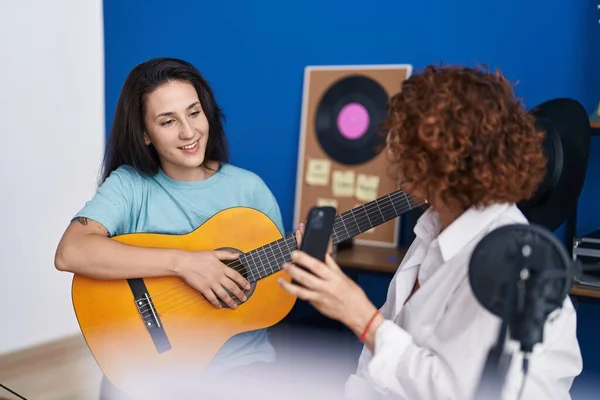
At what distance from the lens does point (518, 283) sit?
0.65m

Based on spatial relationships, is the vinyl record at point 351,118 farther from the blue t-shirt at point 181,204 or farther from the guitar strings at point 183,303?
the guitar strings at point 183,303

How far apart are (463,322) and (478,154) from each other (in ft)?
0.84

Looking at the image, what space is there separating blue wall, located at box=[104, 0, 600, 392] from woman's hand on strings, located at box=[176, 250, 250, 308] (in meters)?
0.93

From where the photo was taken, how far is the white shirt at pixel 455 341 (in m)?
0.88

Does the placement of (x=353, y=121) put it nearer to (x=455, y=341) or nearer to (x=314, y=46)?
(x=314, y=46)

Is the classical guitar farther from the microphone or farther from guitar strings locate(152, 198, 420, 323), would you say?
the microphone

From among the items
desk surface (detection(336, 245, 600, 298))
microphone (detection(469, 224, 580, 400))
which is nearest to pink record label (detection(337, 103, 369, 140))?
desk surface (detection(336, 245, 600, 298))

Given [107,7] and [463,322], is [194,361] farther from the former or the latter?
[107,7]

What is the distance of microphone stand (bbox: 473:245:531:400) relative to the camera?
2.13 feet

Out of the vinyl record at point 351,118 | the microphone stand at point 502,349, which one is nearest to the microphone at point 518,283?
the microphone stand at point 502,349

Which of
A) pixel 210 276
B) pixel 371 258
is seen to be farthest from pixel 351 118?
pixel 210 276

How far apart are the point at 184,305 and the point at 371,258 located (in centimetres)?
68

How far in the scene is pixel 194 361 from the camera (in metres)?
1.53

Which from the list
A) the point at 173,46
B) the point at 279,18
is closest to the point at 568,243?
the point at 279,18
